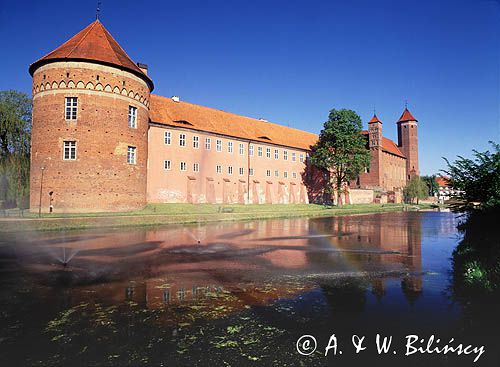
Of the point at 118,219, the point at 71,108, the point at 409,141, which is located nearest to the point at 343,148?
the point at 71,108

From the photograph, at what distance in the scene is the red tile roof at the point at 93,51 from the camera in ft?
88.5

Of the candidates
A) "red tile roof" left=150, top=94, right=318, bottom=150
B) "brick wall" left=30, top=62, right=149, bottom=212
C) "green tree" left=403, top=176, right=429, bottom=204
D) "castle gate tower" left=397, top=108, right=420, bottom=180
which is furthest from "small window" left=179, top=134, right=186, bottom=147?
"castle gate tower" left=397, top=108, right=420, bottom=180

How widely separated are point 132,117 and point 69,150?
591 centimetres

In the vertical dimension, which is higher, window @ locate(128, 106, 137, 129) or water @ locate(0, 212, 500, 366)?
window @ locate(128, 106, 137, 129)

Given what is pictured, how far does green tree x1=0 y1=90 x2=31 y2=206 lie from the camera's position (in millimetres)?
30469

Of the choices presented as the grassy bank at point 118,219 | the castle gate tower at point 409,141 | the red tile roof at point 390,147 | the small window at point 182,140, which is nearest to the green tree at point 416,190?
the red tile roof at point 390,147

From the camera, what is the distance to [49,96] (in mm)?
27016

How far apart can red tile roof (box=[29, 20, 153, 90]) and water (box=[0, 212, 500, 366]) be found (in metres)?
20.1

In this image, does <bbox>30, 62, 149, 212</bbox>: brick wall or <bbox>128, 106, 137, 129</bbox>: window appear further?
<bbox>128, 106, 137, 129</bbox>: window

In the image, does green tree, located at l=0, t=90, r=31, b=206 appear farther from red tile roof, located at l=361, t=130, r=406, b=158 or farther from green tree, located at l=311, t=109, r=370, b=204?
red tile roof, located at l=361, t=130, r=406, b=158

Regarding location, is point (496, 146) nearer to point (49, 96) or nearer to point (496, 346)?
point (496, 346)

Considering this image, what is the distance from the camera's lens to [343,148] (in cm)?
→ 4900

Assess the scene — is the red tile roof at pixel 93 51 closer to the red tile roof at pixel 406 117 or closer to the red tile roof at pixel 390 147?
the red tile roof at pixel 390 147

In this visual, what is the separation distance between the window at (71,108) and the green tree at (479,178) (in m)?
26.1
